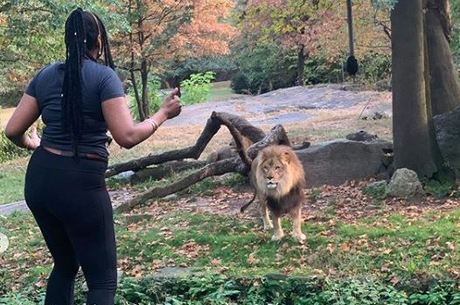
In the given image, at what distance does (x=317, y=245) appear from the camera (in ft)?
19.9

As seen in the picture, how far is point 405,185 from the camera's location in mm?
7508

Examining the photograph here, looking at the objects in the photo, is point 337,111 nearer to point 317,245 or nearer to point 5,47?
point 5,47

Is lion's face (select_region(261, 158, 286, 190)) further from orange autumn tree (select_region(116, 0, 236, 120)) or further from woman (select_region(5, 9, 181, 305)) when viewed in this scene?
orange autumn tree (select_region(116, 0, 236, 120))

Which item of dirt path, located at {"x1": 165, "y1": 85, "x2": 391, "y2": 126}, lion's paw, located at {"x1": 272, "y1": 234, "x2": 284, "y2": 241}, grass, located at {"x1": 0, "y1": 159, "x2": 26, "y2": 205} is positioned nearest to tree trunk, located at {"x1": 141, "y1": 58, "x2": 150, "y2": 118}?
dirt path, located at {"x1": 165, "y1": 85, "x2": 391, "y2": 126}

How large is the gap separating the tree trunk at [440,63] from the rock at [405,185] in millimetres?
1953

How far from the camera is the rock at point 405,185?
747 cm

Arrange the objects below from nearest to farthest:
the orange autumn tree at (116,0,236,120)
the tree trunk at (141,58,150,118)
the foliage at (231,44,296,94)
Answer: the orange autumn tree at (116,0,236,120), the tree trunk at (141,58,150,118), the foliage at (231,44,296,94)

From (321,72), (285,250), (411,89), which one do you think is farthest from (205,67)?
(285,250)

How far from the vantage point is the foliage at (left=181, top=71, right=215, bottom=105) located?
98.0 feet

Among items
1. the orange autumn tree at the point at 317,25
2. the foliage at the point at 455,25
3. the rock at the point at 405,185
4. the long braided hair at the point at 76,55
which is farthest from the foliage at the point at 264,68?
the long braided hair at the point at 76,55

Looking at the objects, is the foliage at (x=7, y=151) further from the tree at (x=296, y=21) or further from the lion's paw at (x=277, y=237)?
the lion's paw at (x=277, y=237)

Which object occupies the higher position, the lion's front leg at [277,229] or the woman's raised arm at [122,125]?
the woman's raised arm at [122,125]

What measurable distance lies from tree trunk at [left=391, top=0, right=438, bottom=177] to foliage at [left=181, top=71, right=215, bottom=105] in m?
21.9

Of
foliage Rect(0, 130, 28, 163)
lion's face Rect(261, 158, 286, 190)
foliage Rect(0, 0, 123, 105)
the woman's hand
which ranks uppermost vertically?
foliage Rect(0, 0, 123, 105)
